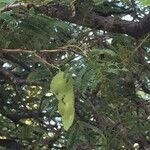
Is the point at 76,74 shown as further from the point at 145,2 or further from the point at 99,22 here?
the point at 99,22

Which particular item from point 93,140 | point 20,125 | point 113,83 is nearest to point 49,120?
point 20,125

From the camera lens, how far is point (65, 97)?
129cm

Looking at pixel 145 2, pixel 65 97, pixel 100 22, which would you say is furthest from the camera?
pixel 100 22

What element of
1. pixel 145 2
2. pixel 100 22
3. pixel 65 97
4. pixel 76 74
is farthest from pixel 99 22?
pixel 145 2

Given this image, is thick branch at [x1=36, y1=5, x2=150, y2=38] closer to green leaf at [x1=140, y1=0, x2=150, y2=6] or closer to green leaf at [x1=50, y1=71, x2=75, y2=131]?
green leaf at [x1=50, y1=71, x2=75, y2=131]

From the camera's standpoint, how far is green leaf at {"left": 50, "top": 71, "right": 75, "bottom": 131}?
1.28 meters

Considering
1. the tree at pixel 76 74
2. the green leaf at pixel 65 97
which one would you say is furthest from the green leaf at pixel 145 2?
the green leaf at pixel 65 97

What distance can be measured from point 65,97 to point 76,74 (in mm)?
262

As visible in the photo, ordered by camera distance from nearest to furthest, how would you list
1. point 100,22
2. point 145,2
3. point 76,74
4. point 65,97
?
point 145,2
point 65,97
point 76,74
point 100,22

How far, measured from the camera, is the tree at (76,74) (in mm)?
1415

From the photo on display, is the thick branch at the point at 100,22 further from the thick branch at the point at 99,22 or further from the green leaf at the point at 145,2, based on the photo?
the green leaf at the point at 145,2

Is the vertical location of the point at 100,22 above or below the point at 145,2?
above

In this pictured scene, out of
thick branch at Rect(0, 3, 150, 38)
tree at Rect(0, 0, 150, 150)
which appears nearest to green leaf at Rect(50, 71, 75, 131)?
tree at Rect(0, 0, 150, 150)

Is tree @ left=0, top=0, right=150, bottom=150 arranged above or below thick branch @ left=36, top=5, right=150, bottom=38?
below
